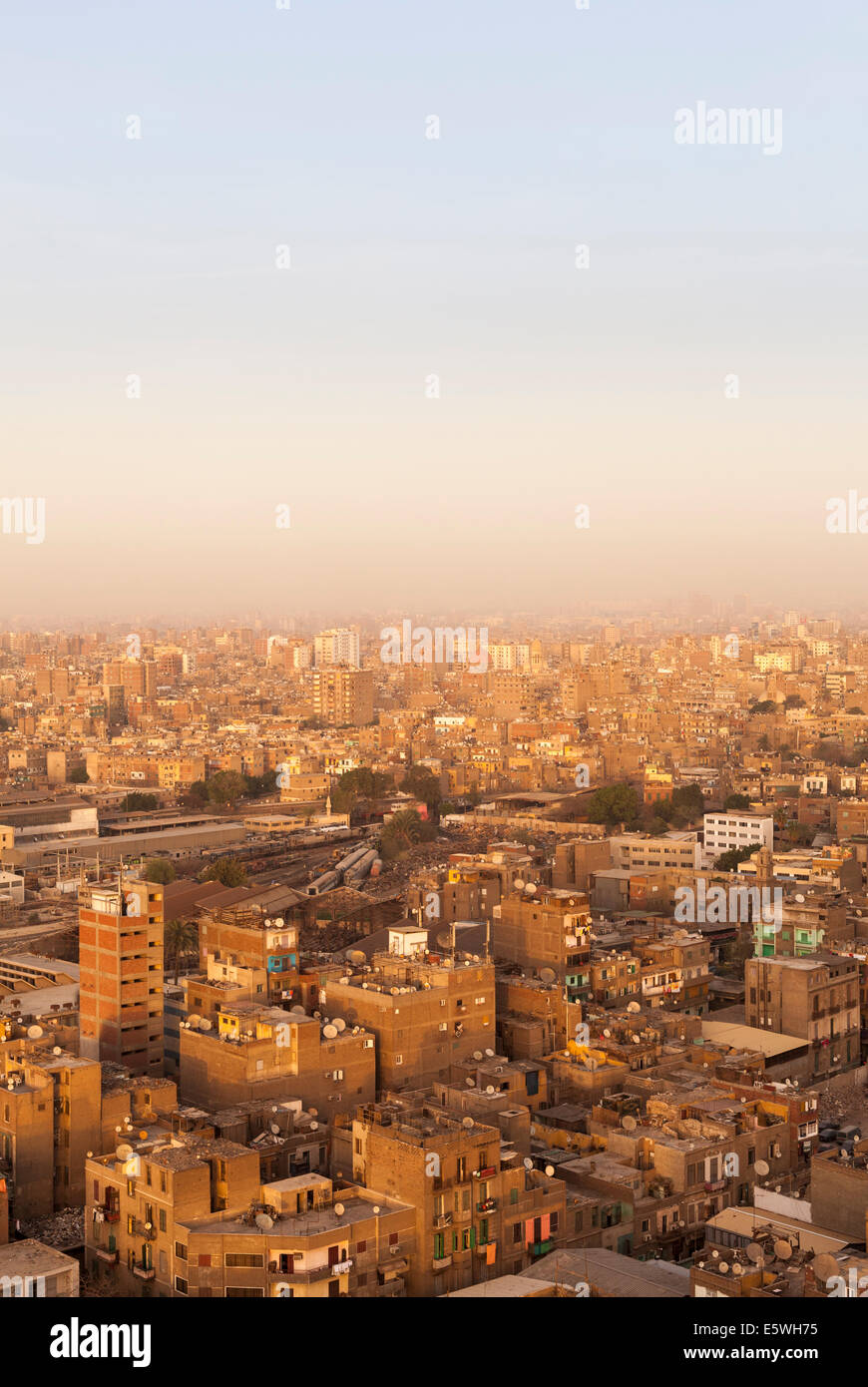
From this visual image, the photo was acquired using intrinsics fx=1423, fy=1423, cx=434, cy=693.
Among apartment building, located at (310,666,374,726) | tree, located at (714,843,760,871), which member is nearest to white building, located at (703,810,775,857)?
tree, located at (714,843,760,871)

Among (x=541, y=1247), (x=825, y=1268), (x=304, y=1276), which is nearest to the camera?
(x=825, y=1268)

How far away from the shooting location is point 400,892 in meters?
21.4

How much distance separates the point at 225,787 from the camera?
3219cm

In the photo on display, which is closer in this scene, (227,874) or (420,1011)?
(420,1011)

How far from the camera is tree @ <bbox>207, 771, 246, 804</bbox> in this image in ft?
105

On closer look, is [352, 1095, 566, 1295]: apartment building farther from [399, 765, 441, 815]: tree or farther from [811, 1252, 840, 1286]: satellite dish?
[399, 765, 441, 815]: tree

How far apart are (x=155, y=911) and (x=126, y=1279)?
13.9 feet

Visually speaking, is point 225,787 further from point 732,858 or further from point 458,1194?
point 458,1194

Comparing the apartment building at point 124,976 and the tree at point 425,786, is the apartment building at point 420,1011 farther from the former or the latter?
the tree at point 425,786

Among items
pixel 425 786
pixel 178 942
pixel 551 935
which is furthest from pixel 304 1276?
pixel 425 786

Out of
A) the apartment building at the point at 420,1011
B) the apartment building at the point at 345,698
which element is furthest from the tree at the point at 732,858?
the apartment building at the point at 345,698

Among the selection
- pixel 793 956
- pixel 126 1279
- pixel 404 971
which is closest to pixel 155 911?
pixel 404 971

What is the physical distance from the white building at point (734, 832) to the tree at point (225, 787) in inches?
481

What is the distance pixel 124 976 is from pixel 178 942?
5.47m
